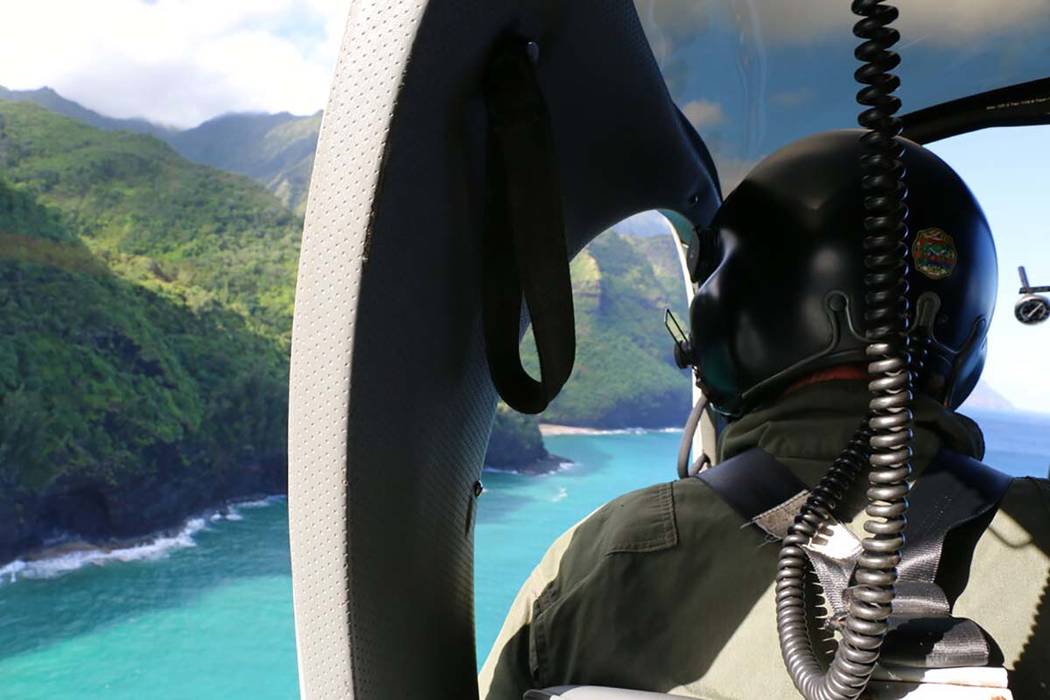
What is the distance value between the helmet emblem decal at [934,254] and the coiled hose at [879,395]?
338 millimetres

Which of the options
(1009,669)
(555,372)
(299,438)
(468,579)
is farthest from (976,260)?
(299,438)

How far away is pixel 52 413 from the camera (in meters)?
15.0

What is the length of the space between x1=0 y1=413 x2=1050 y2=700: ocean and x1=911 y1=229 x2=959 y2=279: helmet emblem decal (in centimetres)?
969

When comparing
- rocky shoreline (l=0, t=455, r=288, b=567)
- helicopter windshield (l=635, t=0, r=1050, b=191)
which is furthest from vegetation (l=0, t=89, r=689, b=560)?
helicopter windshield (l=635, t=0, r=1050, b=191)

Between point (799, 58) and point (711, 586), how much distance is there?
4.80 ft

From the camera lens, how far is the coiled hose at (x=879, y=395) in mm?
652

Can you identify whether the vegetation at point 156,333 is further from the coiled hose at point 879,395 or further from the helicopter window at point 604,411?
the coiled hose at point 879,395

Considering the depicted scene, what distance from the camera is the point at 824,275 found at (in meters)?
1.02

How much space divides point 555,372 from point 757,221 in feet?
1.66

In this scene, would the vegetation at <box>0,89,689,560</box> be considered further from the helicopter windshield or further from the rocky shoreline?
the helicopter windshield

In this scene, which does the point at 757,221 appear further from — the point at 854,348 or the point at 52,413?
the point at 52,413

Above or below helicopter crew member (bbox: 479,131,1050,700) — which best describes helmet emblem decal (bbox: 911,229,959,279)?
above

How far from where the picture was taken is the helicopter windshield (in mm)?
1771

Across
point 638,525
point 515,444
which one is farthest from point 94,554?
point 638,525
